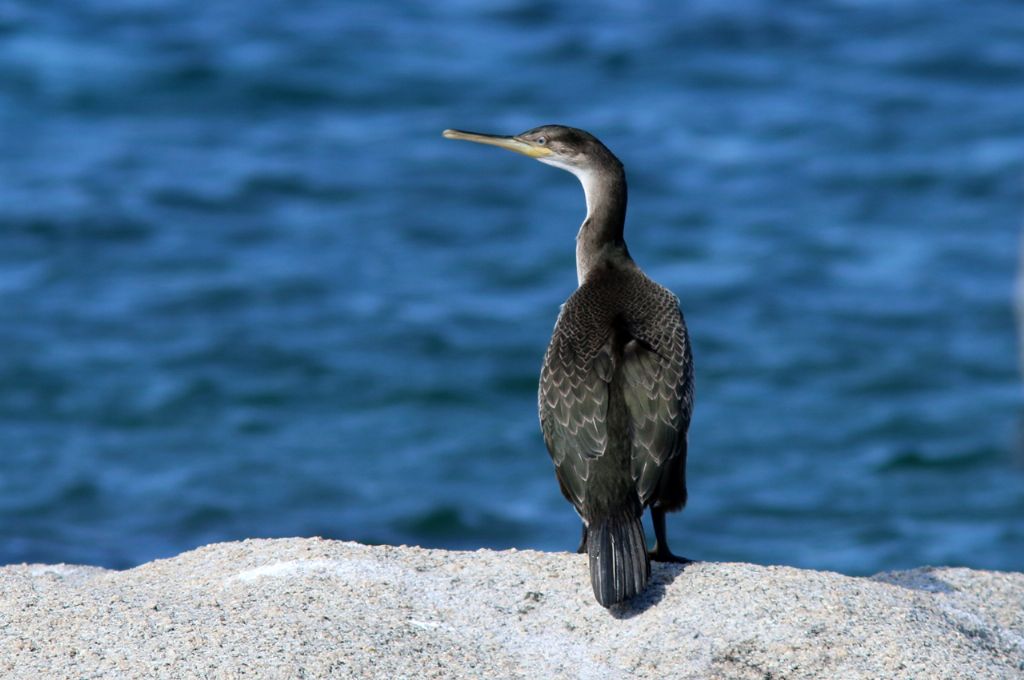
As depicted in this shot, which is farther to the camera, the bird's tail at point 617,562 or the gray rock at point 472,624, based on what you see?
the bird's tail at point 617,562

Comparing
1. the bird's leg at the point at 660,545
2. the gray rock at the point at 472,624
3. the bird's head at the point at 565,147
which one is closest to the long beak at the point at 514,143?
the bird's head at the point at 565,147

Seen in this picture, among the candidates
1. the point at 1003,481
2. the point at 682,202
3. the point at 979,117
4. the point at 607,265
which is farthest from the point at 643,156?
the point at 607,265

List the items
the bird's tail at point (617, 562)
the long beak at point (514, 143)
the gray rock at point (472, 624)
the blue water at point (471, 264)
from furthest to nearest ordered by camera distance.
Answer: the blue water at point (471, 264) → the long beak at point (514, 143) → the bird's tail at point (617, 562) → the gray rock at point (472, 624)

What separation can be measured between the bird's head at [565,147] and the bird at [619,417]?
26.9 inches

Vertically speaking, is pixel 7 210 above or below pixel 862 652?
below

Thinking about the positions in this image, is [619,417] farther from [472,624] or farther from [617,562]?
[472,624]

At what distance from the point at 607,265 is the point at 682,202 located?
11684 mm

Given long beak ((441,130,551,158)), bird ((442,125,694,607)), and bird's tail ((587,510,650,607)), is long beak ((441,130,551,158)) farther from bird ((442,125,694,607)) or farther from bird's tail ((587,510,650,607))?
bird's tail ((587,510,650,607))

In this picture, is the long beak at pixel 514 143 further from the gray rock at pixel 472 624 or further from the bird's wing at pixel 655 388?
the gray rock at pixel 472 624

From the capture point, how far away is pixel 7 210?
745 inches

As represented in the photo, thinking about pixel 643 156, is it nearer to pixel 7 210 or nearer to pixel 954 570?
pixel 7 210

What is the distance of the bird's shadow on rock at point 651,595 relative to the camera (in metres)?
6.21

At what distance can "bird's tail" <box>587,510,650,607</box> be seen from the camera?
6.16m

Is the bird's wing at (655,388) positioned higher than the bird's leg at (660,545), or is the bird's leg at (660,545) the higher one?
the bird's wing at (655,388)
